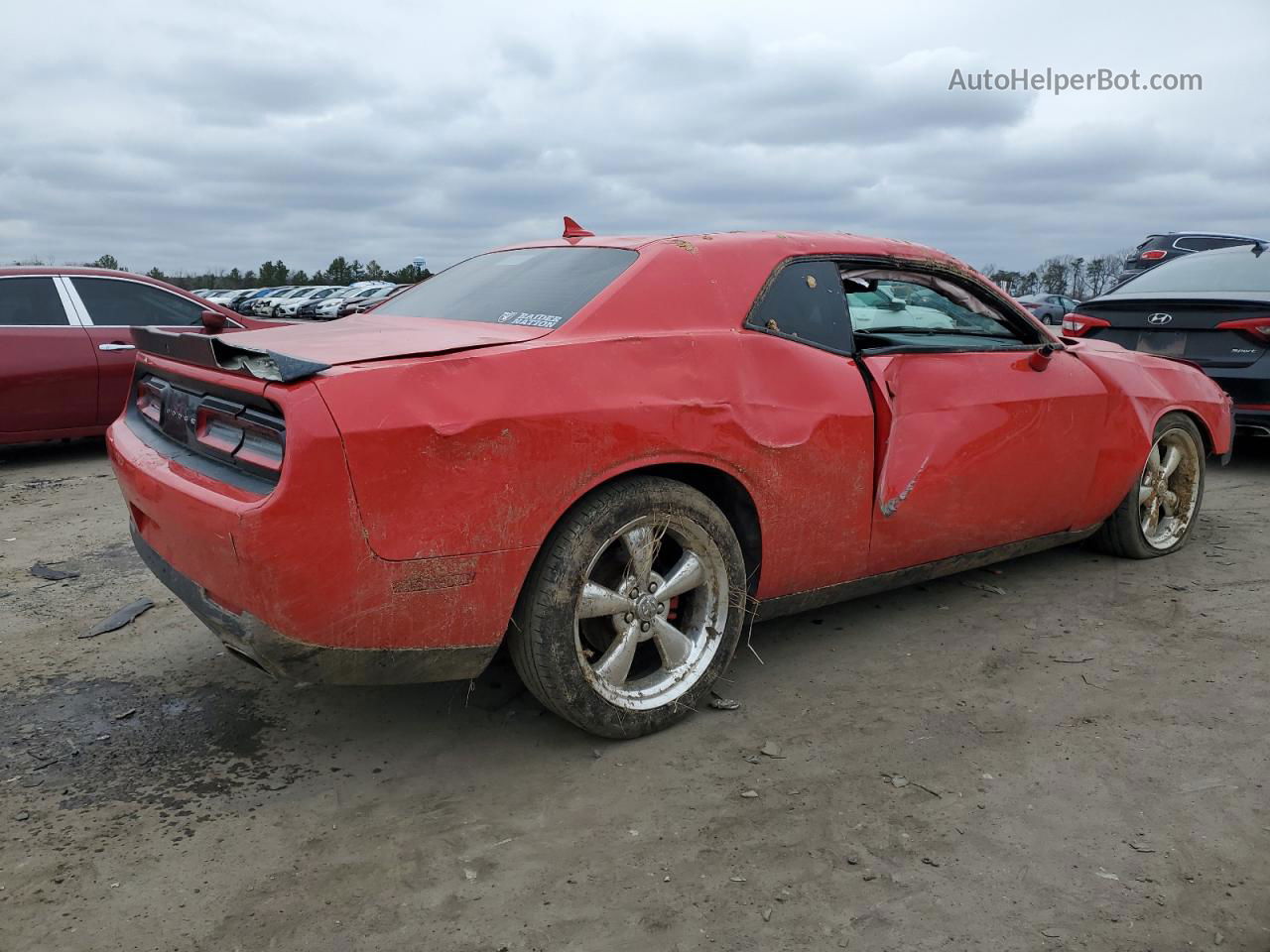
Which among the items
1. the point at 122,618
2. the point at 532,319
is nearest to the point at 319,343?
the point at 532,319

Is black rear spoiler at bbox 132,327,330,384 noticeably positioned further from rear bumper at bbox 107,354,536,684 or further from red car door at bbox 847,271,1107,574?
red car door at bbox 847,271,1107,574

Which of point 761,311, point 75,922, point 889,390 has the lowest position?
point 75,922

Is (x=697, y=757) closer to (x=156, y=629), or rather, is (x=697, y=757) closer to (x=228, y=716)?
(x=228, y=716)

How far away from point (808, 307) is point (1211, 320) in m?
4.41

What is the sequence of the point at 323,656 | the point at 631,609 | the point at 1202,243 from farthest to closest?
the point at 1202,243, the point at 631,609, the point at 323,656

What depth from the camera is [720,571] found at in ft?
10.4

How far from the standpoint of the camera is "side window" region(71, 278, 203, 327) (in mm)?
7703

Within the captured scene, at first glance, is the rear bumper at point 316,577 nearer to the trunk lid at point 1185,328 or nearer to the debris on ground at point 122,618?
the debris on ground at point 122,618

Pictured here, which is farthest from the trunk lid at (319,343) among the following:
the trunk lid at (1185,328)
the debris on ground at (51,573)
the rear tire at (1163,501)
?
the trunk lid at (1185,328)

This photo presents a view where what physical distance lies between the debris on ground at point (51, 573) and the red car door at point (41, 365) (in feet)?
9.80

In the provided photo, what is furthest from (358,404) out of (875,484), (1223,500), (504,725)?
(1223,500)

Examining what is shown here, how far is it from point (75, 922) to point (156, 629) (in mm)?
1951

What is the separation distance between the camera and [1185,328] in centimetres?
662

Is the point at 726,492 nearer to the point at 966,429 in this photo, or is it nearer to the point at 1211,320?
the point at 966,429
